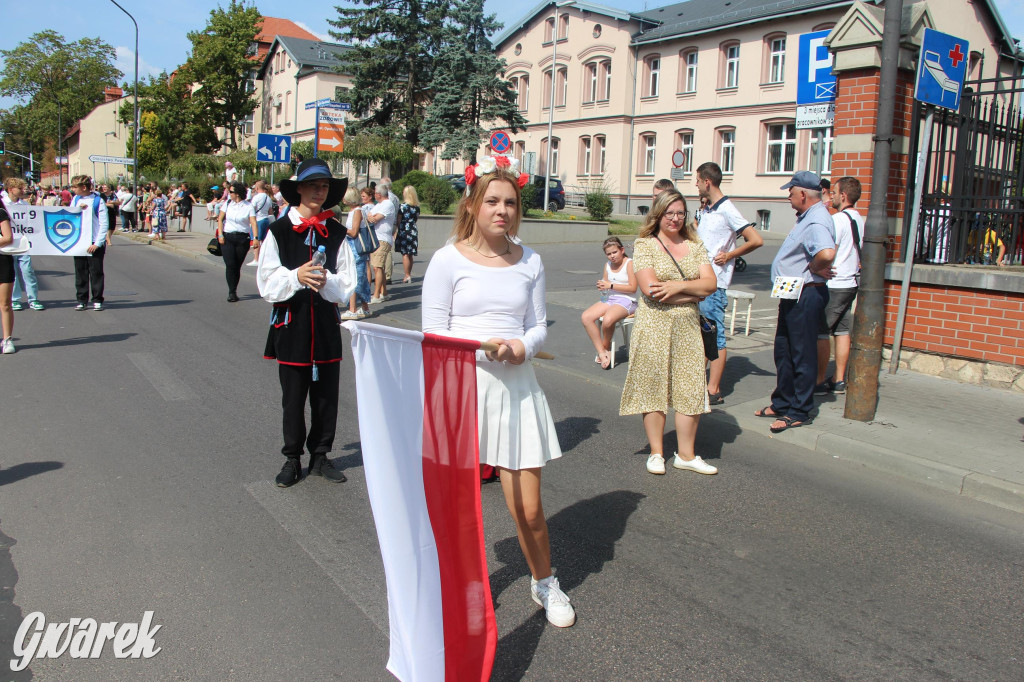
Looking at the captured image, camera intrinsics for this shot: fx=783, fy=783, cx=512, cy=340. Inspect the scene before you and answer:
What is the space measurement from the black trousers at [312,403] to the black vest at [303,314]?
8 cm

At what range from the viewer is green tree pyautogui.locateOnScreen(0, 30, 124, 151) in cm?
8944

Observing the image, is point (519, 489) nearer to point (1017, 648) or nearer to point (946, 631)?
→ point (946, 631)

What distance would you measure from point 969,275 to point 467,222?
636cm

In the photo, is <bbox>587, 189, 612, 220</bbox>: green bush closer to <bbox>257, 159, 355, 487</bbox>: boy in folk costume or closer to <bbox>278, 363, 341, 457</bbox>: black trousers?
<bbox>257, 159, 355, 487</bbox>: boy in folk costume

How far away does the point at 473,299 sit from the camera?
330 centimetres

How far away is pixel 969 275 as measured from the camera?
25.2 feet

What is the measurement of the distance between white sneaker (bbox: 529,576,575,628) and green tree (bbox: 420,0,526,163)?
3489cm

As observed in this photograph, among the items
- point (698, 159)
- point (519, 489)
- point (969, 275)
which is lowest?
point (519, 489)

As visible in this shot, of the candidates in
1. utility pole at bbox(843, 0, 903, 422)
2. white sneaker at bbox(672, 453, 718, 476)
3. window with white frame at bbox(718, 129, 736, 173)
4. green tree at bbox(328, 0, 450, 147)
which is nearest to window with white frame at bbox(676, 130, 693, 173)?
window with white frame at bbox(718, 129, 736, 173)

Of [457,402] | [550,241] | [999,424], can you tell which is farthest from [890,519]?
[550,241]

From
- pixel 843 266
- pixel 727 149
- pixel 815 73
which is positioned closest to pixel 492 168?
pixel 843 266

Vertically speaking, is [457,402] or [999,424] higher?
[457,402]

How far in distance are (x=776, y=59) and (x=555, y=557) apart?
3646 cm

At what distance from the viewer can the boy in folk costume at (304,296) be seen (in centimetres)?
470
